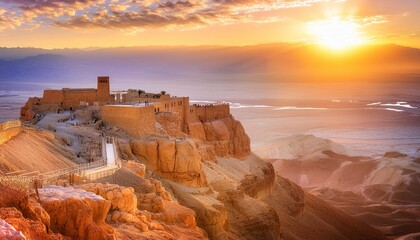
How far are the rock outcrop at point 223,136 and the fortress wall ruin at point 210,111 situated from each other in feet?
2.13

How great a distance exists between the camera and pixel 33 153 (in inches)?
1112

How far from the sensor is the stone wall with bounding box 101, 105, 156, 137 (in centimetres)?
4016

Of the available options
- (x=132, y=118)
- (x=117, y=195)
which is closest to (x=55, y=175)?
(x=117, y=195)

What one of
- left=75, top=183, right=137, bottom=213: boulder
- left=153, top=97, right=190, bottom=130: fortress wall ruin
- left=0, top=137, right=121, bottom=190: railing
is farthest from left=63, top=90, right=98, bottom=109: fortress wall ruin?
left=75, top=183, right=137, bottom=213: boulder

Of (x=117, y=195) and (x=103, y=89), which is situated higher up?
(x=103, y=89)

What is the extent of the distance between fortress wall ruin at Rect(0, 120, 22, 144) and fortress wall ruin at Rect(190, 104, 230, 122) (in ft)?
94.7

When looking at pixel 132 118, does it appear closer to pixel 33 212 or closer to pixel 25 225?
pixel 33 212

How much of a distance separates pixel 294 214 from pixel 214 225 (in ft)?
84.7

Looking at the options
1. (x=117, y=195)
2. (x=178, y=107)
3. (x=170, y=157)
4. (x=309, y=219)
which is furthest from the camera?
(x=309, y=219)

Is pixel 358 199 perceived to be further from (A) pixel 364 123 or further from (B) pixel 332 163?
(A) pixel 364 123

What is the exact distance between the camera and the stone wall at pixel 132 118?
4016 centimetres

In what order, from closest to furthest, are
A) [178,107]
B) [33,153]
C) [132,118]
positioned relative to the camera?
1. [33,153]
2. [132,118]
3. [178,107]

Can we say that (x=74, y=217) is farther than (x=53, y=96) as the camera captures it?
No

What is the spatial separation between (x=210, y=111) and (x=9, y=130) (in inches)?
1376
